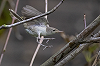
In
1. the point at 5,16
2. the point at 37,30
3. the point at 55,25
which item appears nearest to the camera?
the point at 37,30

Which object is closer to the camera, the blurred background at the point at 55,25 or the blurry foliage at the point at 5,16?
the blurry foliage at the point at 5,16

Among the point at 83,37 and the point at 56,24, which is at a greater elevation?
the point at 56,24

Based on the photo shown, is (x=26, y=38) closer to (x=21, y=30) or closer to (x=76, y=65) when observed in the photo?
(x=21, y=30)

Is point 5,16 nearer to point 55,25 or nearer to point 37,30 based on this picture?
point 37,30

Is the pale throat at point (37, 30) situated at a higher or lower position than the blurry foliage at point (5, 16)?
lower

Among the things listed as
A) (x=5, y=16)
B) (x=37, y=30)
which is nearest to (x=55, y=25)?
(x=5, y=16)

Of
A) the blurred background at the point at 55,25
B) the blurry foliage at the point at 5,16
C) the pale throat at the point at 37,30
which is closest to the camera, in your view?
the pale throat at the point at 37,30

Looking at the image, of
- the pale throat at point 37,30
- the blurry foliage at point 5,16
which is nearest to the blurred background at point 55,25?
the blurry foliage at point 5,16

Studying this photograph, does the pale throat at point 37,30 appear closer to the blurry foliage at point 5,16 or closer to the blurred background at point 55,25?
the blurry foliage at point 5,16

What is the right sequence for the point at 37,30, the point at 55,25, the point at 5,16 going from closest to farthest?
the point at 37,30
the point at 5,16
the point at 55,25

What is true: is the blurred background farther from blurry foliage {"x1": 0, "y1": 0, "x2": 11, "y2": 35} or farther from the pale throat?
the pale throat

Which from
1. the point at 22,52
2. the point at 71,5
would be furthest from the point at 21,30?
the point at 71,5
